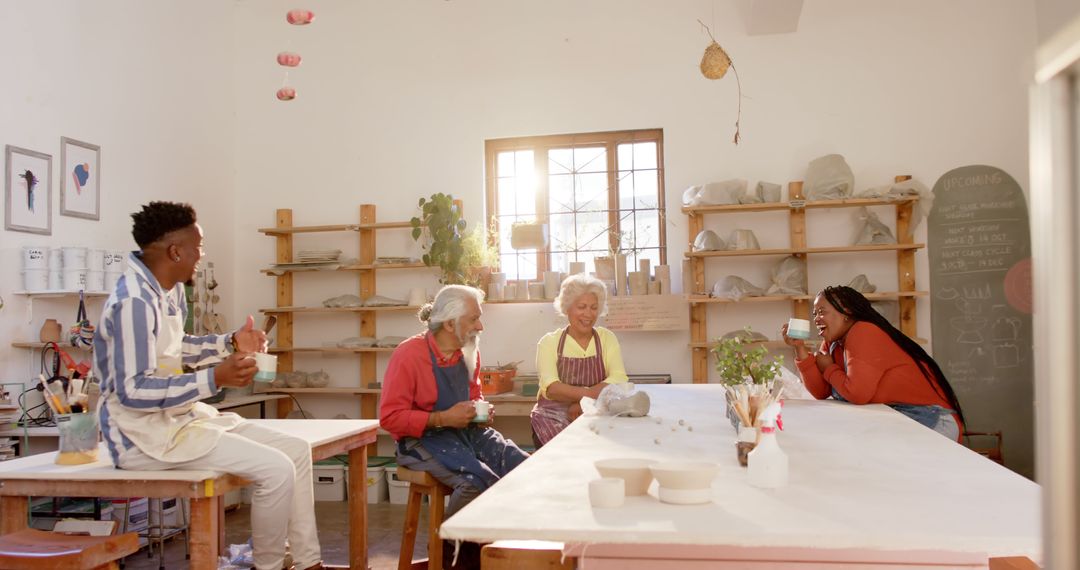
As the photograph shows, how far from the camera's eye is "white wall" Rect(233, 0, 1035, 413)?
18.6ft

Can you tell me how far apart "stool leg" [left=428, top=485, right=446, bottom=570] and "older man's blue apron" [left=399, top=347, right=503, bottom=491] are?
0.11 m

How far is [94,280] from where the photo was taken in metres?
4.83

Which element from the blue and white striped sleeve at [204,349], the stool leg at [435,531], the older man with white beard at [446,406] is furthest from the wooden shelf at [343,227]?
the stool leg at [435,531]

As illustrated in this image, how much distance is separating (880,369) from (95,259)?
4121mm

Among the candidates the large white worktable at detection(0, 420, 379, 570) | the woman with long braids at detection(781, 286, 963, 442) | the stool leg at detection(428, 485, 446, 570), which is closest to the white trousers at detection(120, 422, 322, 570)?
the large white worktable at detection(0, 420, 379, 570)

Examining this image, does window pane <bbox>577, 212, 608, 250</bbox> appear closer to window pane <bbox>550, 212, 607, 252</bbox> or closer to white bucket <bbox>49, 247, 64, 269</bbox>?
window pane <bbox>550, 212, 607, 252</bbox>

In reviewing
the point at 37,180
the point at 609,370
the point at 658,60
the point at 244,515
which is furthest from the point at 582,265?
the point at 37,180

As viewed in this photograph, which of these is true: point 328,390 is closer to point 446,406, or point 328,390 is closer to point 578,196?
point 578,196

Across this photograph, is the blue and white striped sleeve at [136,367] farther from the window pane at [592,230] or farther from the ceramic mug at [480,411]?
the window pane at [592,230]

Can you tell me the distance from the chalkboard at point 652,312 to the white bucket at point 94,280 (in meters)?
3.10

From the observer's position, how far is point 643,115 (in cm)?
608

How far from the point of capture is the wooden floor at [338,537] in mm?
4281

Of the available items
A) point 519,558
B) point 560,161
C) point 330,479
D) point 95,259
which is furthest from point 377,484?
point 519,558

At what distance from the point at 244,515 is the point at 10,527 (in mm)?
2968
